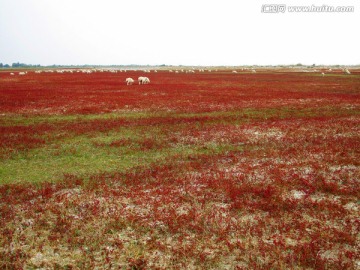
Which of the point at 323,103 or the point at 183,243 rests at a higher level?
Answer: the point at 323,103

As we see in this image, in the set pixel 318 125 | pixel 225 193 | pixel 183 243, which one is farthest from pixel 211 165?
pixel 318 125

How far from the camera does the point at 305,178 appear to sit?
492 inches

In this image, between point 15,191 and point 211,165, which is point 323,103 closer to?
point 211,165

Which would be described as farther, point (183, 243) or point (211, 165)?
point (211, 165)

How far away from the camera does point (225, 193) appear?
442 inches

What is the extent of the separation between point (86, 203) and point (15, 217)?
2299 millimetres

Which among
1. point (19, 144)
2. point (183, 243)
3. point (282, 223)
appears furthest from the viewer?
point (19, 144)

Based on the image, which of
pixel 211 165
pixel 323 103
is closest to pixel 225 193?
pixel 211 165

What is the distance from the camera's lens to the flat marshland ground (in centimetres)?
757

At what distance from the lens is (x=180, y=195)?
1123cm

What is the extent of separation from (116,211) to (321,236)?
21.5 ft

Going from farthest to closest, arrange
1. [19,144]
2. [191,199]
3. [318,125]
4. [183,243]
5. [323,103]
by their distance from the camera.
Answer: [323,103] → [318,125] → [19,144] → [191,199] → [183,243]

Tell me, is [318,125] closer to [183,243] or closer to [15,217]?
[183,243]

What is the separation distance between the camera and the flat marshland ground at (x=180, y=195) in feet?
24.8
